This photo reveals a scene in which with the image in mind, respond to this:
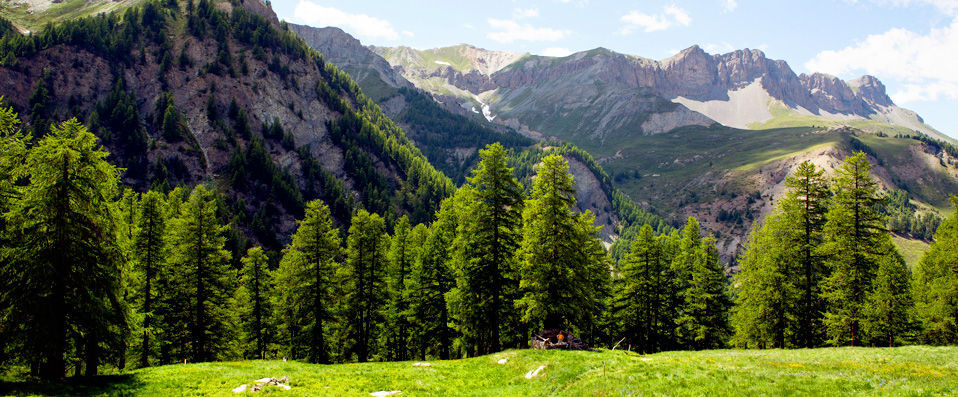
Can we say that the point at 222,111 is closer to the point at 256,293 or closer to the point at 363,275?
the point at 256,293

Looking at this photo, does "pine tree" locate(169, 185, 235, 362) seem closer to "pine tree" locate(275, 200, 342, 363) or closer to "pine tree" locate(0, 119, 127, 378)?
"pine tree" locate(275, 200, 342, 363)

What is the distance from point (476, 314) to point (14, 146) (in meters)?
27.3

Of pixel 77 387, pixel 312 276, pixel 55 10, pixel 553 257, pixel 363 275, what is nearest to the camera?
pixel 77 387

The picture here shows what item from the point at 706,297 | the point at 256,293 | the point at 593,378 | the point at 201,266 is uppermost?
the point at 201,266

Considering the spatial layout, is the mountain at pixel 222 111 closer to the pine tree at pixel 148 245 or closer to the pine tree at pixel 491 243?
the pine tree at pixel 148 245

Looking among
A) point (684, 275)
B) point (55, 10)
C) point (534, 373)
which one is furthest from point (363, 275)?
point (55, 10)

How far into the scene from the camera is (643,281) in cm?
4309

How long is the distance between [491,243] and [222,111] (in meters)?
127

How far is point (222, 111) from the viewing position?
12912 centimetres

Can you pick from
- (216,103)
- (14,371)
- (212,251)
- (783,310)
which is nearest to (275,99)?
(216,103)

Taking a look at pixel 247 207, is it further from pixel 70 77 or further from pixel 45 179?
pixel 45 179

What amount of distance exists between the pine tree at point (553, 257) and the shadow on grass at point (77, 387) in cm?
2143

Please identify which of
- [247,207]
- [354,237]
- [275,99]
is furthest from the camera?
[275,99]

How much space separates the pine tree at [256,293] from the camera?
4472 centimetres
